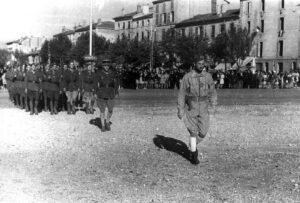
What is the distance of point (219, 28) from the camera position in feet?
231

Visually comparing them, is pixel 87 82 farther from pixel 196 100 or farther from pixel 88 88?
pixel 196 100

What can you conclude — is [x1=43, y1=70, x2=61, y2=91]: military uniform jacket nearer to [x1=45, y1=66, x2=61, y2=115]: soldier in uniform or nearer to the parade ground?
[x1=45, y1=66, x2=61, y2=115]: soldier in uniform

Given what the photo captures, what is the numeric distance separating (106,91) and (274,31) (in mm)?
52234

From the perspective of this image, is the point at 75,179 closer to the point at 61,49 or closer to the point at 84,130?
the point at 84,130

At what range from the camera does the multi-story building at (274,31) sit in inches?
2314

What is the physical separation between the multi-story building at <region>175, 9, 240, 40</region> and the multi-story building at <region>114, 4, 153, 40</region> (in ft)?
37.4

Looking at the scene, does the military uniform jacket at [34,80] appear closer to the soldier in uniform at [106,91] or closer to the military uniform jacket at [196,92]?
the soldier in uniform at [106,91]

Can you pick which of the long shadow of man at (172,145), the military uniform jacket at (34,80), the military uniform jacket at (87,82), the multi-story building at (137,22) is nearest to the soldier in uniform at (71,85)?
the military uniform jacket at (87,82)

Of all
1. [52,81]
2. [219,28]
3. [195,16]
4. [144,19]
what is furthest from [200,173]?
[144,19]

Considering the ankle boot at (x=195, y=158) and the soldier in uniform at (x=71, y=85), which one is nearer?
the ankle boot at (x=195, y=158)

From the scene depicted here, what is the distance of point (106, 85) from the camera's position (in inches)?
489

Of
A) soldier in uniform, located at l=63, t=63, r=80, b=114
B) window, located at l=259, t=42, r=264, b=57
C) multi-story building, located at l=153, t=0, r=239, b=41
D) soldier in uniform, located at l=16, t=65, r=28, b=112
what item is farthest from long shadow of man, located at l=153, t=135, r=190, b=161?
multi-story building, located at l=153, t=0, r=239, b=41

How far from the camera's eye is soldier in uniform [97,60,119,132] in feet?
40.8

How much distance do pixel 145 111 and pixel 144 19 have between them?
76774 mm
